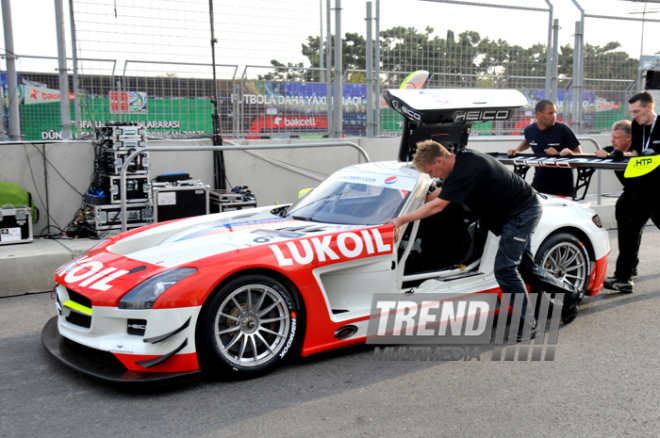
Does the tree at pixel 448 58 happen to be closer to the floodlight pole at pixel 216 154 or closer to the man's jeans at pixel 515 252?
the floodlight pole at pixel 216 154

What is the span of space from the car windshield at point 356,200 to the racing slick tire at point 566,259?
133 cm

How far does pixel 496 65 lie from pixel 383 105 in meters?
2.51

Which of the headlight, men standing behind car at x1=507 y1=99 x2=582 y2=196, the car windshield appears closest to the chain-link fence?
men standing behind car at x1=507 y1=99 x2=582 y2=196

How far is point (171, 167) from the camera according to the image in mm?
9008

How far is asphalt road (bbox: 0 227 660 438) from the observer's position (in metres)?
3.49

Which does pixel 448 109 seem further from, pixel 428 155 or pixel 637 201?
pixel 637 201

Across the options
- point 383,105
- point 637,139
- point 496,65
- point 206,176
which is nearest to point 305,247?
point 637,139

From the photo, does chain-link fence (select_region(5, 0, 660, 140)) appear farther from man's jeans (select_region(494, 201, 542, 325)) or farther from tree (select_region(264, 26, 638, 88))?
man's jeans (select_region(494, 201, 542, 325))

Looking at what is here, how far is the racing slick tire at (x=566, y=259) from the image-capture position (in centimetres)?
542

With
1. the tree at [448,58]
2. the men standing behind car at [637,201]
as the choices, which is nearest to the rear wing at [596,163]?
the men standing behind car at [637,201]

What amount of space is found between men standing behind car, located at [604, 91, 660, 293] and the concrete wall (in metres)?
4.20

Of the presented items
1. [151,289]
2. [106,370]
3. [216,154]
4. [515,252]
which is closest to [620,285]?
[515,252]

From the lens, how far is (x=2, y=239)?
7.28m

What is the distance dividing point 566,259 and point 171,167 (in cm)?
562
